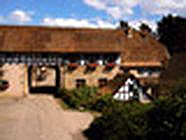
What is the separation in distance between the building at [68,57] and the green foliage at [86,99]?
21.0 feet

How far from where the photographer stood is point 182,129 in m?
11.1

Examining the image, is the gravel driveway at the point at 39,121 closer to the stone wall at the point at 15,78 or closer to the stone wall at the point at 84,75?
the stone wall at the point at 15,78

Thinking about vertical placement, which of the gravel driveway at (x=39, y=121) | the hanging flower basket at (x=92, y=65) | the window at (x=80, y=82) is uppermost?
the hanging flower basket at (x=92, y=65)

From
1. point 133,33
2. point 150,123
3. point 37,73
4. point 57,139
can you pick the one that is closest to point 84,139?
point 57,139

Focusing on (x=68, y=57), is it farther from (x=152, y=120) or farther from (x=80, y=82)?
(x=152, y=120)

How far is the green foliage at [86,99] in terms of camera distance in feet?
83.5

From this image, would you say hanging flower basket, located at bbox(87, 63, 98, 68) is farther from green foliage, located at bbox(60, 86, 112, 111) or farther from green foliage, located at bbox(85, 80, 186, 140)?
green foliage, located at bbox(85, 80, 186, 140)

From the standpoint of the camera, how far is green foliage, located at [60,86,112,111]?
25452 millimetres

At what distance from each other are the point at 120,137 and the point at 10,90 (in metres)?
22.8

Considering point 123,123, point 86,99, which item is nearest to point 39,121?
point 86,99

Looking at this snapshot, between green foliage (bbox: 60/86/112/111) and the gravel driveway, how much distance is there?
1.22 meters

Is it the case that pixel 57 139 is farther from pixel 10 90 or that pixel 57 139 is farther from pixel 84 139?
pixel 10 90

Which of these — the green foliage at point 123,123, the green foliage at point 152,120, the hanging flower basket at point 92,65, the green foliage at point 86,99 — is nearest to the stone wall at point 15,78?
the hanging flower basket at point 92,65

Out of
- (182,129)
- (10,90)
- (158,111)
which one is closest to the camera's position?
(182,129)
